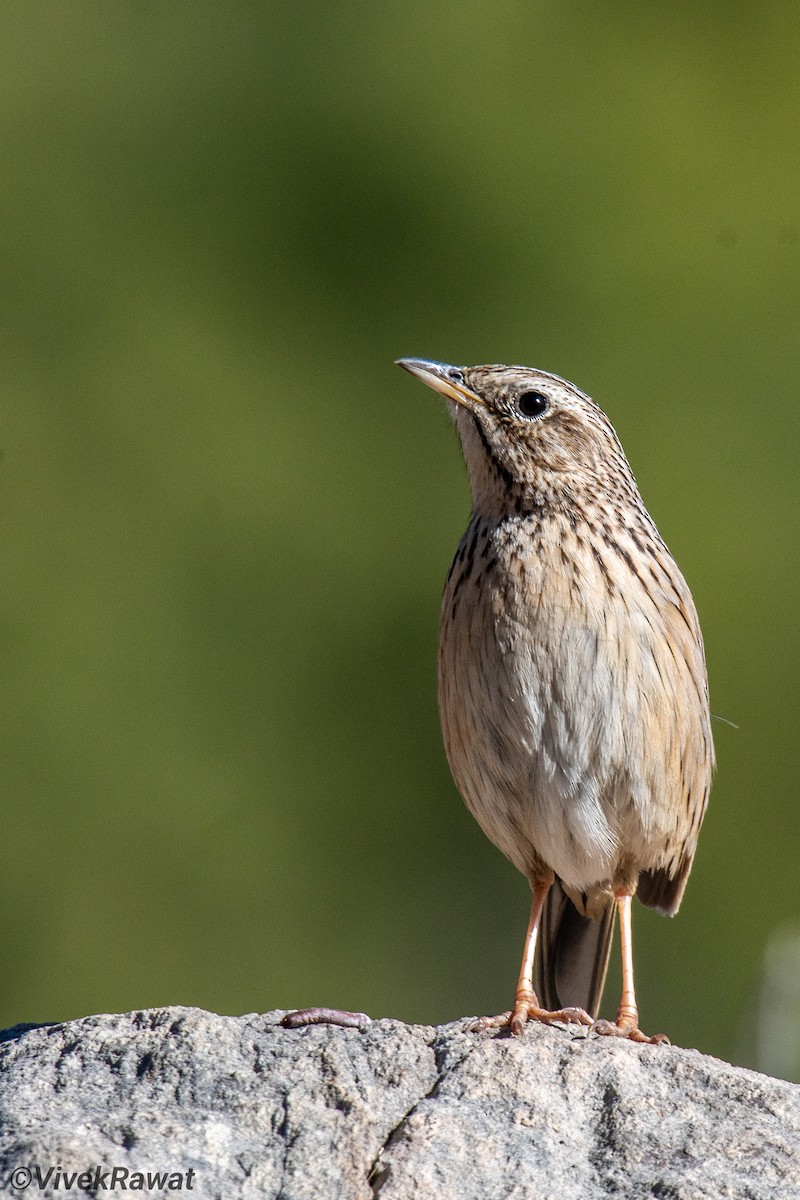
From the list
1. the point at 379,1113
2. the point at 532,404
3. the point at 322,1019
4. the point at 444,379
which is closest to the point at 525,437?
the point at 532,404

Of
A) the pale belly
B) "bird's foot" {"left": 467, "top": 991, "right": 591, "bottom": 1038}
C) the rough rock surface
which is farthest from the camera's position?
the pale belly

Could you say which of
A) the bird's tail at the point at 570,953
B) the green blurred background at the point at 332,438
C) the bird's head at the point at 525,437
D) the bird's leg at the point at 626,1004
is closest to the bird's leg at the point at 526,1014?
the bird's leg at the point at 626,1004

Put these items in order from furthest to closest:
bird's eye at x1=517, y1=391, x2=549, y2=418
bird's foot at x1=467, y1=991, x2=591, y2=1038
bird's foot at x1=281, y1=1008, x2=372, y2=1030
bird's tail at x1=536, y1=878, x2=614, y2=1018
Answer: bird's tail at x1=536, y1=878, x2=614, y2=1018
bird's eye at x1=517, y1=391, x2=549, y2=418
bird's foot at x1=467, y1=991, x2=591, y2=1038
bird's foot at x1=281, y1=1008, x2=372, y2=1030

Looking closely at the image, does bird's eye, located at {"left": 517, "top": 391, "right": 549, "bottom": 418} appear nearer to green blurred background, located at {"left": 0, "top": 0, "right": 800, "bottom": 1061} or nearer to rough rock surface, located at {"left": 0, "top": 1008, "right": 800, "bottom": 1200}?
rough rock surface, located at {"left": 0, "top": 1008, "right": 800, "bottom": 1200}

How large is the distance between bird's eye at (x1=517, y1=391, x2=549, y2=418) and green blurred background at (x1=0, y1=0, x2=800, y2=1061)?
7.52 meters

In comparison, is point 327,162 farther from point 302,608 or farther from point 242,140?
point 302,608

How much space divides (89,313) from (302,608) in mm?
3620

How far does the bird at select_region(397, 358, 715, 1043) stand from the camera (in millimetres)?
6547

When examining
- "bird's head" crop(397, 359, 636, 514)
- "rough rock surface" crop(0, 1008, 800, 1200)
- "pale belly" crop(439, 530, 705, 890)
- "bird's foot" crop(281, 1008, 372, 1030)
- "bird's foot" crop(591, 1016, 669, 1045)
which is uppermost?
"bird's head" crop(397, 359, 636, 514)

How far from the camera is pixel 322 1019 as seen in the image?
550 cm

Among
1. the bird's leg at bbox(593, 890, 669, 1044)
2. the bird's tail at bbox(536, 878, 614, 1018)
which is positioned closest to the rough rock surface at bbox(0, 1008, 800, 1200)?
the bird's leg at bbox(593, 890, 669, 1044)

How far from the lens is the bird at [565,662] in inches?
258

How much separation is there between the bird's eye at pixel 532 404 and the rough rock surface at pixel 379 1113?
8.54 ft

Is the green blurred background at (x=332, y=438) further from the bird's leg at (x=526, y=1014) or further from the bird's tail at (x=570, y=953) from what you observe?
the bird's leg at (x=526, y=1014)
